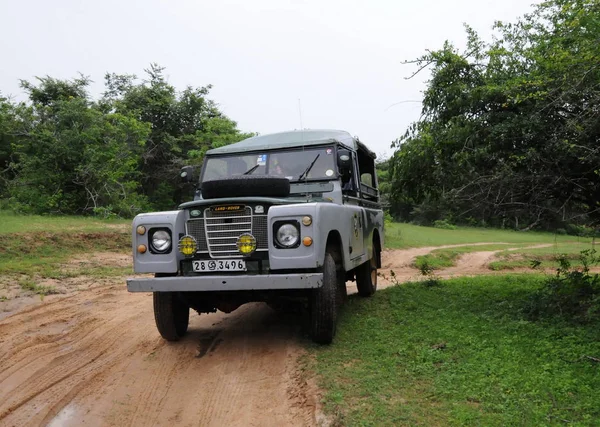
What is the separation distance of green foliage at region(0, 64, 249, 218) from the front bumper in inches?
623

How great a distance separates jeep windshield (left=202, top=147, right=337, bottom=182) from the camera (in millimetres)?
6449

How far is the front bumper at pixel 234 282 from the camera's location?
15.6 ft

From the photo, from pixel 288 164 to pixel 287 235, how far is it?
1.78 metres

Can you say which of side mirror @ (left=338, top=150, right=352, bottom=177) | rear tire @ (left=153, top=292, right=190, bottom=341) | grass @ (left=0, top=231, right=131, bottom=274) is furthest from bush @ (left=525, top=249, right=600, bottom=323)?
grass @ (left=0, top=231, right=131, bottom=274)

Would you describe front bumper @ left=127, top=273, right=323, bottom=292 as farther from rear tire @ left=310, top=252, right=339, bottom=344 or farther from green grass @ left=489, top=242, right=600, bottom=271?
green grass @ left=489, top=242, right=600, bottom=271

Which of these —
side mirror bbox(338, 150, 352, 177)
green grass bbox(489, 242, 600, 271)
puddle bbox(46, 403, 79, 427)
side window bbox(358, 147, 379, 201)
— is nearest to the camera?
puddle bbox(46, 403, 79, 427)

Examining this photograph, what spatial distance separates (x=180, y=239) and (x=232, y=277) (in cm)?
83

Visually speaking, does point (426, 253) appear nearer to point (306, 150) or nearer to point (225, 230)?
point (306, 150)

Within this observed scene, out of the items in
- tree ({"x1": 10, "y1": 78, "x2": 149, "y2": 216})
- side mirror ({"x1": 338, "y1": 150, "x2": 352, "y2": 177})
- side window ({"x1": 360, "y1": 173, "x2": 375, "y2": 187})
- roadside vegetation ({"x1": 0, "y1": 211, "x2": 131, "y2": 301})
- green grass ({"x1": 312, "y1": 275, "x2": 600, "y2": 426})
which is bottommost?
green grass ({"x1": 312, "y1": 275, "x2": 600, "y2": 426})

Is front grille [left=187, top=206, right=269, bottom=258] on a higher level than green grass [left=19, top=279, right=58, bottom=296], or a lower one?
higher

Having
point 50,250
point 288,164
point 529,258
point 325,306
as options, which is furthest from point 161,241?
point 529,258

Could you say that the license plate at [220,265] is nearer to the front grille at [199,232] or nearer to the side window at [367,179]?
the front grille at [199,232]

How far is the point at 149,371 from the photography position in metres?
5.06

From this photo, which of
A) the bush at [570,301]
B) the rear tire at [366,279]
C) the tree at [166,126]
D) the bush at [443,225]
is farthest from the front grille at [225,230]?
the bush at [443,225]
